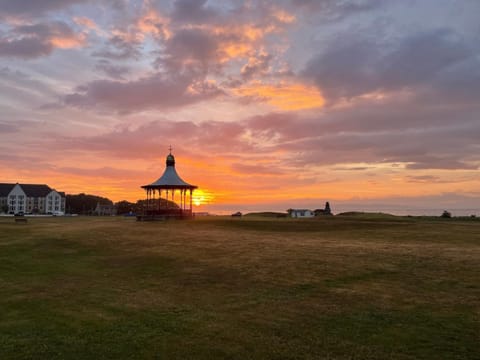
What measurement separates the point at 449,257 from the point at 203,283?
42.3 ft

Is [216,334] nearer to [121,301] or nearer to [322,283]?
[121,301]

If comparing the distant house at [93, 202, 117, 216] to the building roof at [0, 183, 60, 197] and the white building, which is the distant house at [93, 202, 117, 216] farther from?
the building roof at [0, 183, 60, 197]

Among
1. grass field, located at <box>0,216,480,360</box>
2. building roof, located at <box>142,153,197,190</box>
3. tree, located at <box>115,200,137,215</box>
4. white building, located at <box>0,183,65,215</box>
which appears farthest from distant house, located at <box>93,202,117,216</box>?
grass field, located at <box>0,216,480,360</box>

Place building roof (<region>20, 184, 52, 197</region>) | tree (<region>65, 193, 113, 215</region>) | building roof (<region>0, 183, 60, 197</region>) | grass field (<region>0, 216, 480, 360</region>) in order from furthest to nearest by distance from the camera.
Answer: tree (<region>65, 193, 113, 215</region>), building roof (<region>20, 184, 52, 197</region>), building roof (<region>0, 183, 60, 197</region>), grass field (<region>0, 216, 480, 360</region>)

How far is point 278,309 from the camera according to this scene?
12039 mm

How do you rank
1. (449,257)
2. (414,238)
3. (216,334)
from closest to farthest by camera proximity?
(216,334) → (449,257) → (414,238)

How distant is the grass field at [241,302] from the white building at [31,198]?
414ft

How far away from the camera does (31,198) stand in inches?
5591

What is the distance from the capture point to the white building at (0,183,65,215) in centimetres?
13688

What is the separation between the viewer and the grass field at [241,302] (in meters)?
9.20

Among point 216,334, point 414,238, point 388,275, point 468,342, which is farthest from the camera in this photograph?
point 414,238

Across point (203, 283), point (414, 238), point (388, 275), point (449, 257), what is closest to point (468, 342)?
point (388, 275)

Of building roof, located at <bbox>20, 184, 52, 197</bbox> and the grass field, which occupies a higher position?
building roof, located at <bbox>20, 184, 52, 197</bbox>

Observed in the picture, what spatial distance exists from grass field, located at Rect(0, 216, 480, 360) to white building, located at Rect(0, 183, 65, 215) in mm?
126067
